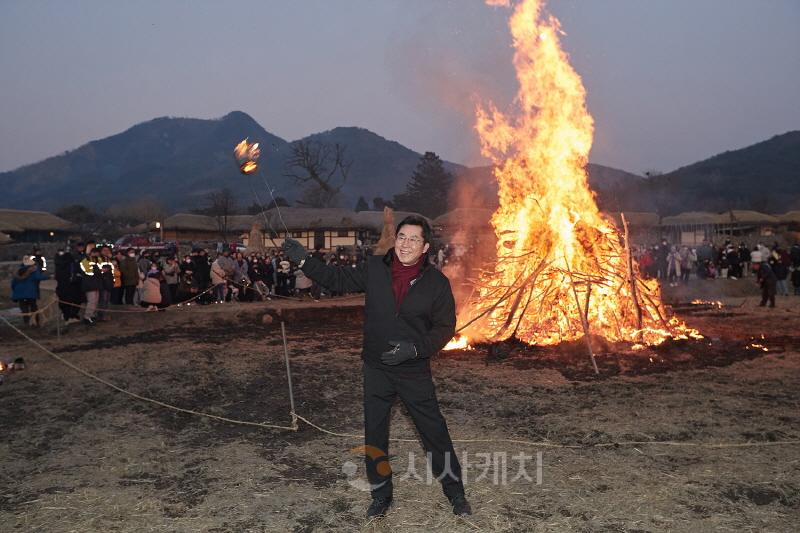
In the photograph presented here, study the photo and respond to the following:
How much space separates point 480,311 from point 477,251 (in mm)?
20651

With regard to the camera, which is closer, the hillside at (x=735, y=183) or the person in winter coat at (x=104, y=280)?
the person in winter coat at (x=104, y=280)

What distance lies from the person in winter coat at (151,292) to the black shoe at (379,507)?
12127mm

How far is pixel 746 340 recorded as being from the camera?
10211 mm

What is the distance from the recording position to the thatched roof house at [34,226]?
138 feet

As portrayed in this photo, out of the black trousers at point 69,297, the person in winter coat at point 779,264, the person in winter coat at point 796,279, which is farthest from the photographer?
the person in winter coat at point 796,279

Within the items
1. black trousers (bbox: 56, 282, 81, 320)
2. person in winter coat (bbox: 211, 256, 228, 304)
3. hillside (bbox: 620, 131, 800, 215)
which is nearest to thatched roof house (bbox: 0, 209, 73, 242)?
person in winter coat (bbox: 211, 256, 228, 304)

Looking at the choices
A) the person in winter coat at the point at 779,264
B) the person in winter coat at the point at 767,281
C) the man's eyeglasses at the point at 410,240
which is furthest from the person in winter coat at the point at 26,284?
the person in winter coat at the point at 779,264

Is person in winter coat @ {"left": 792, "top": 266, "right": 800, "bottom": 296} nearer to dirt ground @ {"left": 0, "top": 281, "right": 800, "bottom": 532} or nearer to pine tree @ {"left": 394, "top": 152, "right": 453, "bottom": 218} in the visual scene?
dirt ground @ {"left": 0, "top": 281, "right": 800, "bottom": 532}

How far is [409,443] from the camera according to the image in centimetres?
523

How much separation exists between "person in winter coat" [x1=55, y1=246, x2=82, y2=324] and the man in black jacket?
10.7m

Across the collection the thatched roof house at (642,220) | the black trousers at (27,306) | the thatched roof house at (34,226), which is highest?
the thatched roof house at (642,220)

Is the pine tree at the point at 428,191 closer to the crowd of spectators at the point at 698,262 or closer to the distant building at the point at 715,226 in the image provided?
the distant building at the point at 715,226


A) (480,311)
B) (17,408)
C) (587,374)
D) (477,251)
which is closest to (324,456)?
(17,408)

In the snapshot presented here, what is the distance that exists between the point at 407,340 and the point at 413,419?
1.85 ft
